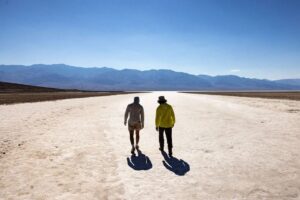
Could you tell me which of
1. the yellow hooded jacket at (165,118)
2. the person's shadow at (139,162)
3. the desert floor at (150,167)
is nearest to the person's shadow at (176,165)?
the desert floor at (150,167)

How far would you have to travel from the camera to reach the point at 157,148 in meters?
11.9

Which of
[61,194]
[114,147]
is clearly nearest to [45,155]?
[114,147]

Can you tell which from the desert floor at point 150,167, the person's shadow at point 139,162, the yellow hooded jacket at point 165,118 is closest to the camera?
the desert floor at point 150,167

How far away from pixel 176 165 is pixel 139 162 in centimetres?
114

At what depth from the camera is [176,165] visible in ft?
30.1

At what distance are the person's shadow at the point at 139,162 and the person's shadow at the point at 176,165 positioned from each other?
50cm

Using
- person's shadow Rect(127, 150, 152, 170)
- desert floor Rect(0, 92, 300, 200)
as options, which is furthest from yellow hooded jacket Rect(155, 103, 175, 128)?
person's shadow Rect(127, 150, 152, 170)

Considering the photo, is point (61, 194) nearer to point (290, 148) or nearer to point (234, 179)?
point (234, 179)

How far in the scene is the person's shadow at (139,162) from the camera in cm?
905

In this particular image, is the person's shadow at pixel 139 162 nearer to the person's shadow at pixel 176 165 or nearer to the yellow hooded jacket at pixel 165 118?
the person's shadow at pixel 176 165

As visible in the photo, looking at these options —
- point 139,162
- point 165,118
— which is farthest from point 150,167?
point 165,118

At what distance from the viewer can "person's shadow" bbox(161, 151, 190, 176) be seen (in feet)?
27.9

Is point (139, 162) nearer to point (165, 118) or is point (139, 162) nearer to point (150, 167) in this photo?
point (150, 167)

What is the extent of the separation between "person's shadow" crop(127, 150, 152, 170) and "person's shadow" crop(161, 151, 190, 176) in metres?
0.50
